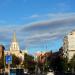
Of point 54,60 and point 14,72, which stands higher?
point 54,60

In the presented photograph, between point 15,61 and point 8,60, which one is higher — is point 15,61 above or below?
above

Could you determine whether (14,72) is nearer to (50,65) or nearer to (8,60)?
(8,60)

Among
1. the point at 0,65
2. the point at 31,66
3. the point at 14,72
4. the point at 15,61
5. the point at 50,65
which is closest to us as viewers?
the point at 14,72

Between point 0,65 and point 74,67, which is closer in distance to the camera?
point 74,67

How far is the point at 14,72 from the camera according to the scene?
203 ft

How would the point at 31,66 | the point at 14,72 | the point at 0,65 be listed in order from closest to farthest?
the point at 14,72, the point at 0,65, the point at 31,66

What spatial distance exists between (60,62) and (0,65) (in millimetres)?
26907

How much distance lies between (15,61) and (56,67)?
66226mm

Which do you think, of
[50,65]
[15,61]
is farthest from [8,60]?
[15,61]

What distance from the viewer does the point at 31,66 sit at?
163 meters

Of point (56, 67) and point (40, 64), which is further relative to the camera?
point (40, 64)

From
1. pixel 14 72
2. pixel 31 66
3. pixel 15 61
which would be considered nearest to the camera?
pixel 14 72

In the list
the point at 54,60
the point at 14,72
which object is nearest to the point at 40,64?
the point at 54,60

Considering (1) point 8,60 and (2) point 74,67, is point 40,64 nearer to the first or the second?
(2) point 74,67
